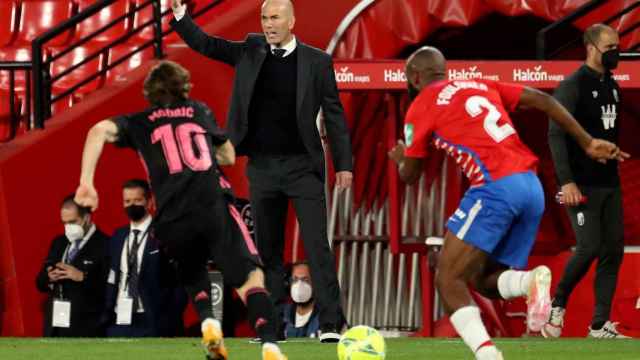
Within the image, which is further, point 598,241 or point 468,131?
point 598,241

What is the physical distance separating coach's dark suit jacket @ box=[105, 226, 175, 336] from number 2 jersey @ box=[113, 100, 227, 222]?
429 centimetres

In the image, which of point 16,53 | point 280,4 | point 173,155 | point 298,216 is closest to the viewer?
point 173,155

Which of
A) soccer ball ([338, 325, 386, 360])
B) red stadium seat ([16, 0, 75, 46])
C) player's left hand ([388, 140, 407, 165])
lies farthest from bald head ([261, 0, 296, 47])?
Answer: red stadium seat ([16, 0, 75, 46])

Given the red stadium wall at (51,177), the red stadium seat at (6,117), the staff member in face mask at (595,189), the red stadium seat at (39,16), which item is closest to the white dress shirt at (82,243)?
the red stadium wall at (51,177)

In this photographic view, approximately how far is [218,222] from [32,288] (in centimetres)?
570

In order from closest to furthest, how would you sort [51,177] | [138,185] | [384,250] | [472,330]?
1. [472,330]
2. [138,185]
3. [51,177]
4. [384,250]

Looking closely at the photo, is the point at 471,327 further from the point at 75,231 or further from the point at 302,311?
the point at 75,231

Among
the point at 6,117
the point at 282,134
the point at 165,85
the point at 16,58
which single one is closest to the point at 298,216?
the point at 282,134

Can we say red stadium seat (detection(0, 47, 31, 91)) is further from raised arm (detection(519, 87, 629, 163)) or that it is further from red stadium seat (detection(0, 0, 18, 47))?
raised arm (detection(519, 87, 629, 163))

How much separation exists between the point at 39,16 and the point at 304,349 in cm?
826

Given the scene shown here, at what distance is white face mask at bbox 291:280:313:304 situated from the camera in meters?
14.3

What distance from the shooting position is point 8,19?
61.7 ft

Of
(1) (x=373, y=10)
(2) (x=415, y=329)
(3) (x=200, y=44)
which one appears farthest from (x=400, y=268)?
(3) (x=200, y=44)

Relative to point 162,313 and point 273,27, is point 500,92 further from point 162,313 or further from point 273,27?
point 162,313
